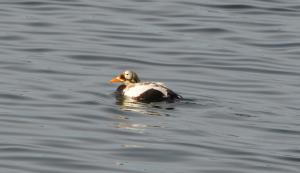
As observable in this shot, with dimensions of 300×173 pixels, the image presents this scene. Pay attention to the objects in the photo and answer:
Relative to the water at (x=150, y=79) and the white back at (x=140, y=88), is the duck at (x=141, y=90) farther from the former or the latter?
the water at (x=150, y=79)

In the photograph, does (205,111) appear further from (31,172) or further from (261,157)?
(31,172)

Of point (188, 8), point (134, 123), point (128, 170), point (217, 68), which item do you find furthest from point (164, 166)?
point (188, 8)

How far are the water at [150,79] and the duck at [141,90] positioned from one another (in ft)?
0.59

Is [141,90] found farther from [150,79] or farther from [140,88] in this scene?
[150,79]

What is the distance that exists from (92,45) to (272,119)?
24.0 ft

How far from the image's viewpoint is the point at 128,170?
47.9 ft

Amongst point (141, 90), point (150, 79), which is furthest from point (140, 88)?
point (150, 79)

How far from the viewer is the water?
15516 millimetres

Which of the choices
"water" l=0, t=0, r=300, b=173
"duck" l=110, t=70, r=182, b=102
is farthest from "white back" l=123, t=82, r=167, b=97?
"water" l=0, t=0, r=300, b=173

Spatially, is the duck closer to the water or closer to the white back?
the white back

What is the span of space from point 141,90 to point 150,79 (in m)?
2.29

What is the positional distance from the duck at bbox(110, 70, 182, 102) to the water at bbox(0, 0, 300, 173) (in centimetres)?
18

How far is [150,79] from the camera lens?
72.8ft

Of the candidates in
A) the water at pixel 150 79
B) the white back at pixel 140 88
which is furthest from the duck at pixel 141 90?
the water at pixel 150 79
